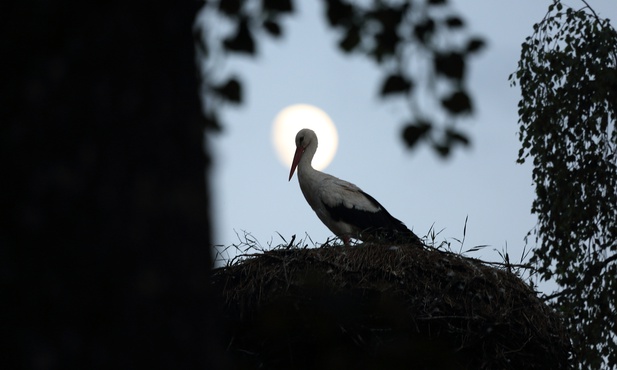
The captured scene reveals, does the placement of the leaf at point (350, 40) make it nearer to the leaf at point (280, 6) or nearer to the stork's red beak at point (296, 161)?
the leaf at point (280, 6)

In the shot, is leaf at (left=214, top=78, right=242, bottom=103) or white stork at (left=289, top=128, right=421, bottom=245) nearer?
leaf at (left=214, top=78, right=242, bottom=103)

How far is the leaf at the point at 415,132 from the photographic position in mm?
3512

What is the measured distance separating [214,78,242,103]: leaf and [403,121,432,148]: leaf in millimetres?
759

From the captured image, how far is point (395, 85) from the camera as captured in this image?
3.45 metres

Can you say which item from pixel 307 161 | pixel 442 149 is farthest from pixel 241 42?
pixel 307 161

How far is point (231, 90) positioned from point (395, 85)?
2.50ft

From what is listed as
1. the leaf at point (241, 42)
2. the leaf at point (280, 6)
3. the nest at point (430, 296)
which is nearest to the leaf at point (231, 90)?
the leaf at point (241, 42)

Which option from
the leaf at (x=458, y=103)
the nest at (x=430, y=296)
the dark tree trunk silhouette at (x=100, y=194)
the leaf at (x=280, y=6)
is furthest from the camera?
the nest at (x=430, y=296)

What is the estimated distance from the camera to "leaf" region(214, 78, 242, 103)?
156 inches

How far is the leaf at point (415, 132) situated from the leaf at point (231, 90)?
0.76 m

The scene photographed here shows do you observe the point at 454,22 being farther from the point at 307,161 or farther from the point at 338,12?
the point at 307,161

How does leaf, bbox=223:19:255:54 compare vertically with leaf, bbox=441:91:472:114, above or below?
above

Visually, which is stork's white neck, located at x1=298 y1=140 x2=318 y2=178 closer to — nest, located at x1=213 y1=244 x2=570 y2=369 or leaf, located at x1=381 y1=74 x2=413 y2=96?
nest, located at x1=213 y1=244 x2=570 y2=369

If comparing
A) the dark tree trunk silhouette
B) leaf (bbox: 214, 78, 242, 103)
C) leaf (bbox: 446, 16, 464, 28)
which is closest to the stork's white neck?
leaf (bbox: 214, 78, 242, 103)
